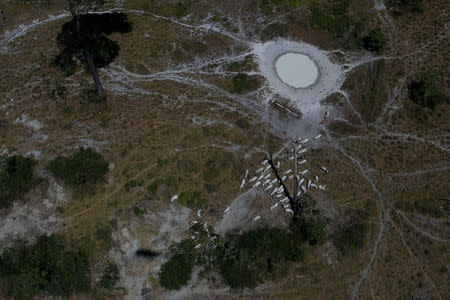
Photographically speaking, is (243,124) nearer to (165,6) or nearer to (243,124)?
(243,124)

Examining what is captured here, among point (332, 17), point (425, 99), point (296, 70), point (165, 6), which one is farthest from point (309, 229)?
point (165, 6)

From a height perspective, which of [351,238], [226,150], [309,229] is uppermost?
[226,150]

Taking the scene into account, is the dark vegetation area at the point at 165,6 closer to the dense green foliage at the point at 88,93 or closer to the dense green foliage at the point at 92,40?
the dense green foliage at the point at 92,40

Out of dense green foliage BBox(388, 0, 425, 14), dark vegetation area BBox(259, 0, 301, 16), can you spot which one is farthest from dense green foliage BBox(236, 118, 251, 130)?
dense green foliage BBox(388, 0, 425, 14)

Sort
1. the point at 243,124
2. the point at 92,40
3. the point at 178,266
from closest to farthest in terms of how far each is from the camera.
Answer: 1. the point at 178,266
2. the point at 243,124
3. the point at 92,40

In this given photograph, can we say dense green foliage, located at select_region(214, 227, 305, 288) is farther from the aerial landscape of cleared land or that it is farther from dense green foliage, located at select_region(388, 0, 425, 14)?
dense green foliage, located at select_region(388, 0, 425, 14)

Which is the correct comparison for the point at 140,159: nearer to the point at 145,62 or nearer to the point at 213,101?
the point at 213,101
